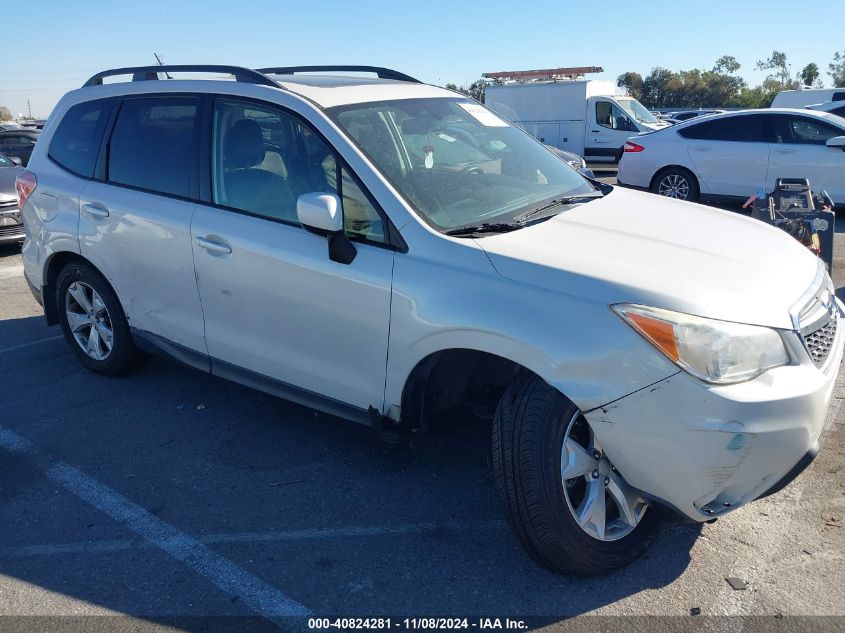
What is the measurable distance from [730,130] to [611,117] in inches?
353

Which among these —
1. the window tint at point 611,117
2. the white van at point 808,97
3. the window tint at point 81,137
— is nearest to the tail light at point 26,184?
the window tint at point 81,137

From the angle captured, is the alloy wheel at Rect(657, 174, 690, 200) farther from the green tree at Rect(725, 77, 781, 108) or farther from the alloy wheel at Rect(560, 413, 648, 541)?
the green tree at Rect(725, 77, 781, 108)

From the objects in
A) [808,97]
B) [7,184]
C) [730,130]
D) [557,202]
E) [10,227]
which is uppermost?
[808,97]

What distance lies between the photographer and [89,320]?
492cm

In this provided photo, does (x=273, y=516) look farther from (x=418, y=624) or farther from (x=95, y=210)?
(x=95, y=210)

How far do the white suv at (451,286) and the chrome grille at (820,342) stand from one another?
2cm

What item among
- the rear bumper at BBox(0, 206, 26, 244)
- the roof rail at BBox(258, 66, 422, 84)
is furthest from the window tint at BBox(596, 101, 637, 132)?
the roof rail at BBox(258, 66, 422, 84)

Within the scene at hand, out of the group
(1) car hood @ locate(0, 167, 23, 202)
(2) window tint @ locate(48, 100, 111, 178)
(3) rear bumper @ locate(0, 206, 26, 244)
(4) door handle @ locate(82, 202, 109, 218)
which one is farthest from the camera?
(1) car hood @ locate(0, 167, 23, 202)

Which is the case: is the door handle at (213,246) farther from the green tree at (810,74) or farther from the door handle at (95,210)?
the green tree at (810,74)

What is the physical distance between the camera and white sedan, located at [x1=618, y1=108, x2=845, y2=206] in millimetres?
10211

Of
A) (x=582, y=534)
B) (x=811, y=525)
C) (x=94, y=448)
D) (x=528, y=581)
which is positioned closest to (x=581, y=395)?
(x=582, y=534)

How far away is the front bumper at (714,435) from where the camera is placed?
2.49 m

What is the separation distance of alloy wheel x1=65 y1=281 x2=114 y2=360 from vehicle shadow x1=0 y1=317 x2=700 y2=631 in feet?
1.01

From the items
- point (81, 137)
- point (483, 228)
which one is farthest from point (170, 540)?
point (81, 137)
